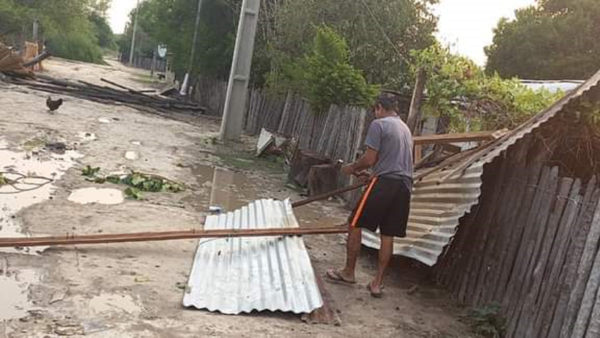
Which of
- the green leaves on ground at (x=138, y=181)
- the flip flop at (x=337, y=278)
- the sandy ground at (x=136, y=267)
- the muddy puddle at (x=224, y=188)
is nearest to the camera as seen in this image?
the sandy ground at (x=136, y=267)

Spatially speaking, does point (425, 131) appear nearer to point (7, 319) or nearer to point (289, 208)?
point (289, 208)

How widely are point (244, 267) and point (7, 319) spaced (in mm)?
1944

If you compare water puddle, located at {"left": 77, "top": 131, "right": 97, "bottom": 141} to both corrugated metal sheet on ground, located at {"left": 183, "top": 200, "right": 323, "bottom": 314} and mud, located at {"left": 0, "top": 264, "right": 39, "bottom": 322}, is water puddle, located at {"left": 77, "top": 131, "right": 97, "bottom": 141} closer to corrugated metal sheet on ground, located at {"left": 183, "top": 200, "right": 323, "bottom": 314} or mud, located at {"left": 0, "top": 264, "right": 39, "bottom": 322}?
corrugated metal sheet on ground, located at {"left": 183, "top": 200, "right": 323, "bottom": 314}

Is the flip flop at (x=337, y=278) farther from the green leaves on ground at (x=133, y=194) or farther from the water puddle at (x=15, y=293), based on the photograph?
the green leaves on ground at (x=133, y=194)

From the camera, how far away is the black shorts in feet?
16.8

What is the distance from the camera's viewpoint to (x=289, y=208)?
6910 mm

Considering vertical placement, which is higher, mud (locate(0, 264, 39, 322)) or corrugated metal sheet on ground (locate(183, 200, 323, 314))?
corrugated metal sheet on ground (locate(183, 200, 323, 314))

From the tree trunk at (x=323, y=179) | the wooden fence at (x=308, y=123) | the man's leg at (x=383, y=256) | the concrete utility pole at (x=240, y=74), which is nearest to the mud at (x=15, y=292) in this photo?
the man's leg at (x=383, y=256)

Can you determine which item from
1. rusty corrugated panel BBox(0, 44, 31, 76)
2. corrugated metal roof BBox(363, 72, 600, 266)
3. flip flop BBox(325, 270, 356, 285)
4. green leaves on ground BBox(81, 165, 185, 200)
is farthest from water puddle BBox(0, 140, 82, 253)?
rusty corrugated panel BBox(0, 44, 31, 76)

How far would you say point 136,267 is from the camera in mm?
4957

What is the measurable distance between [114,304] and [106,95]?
19.0 m

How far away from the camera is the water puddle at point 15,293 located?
377 centimetres

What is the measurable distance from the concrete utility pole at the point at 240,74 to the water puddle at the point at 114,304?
11.6m

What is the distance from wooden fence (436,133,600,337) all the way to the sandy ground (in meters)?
0.40
